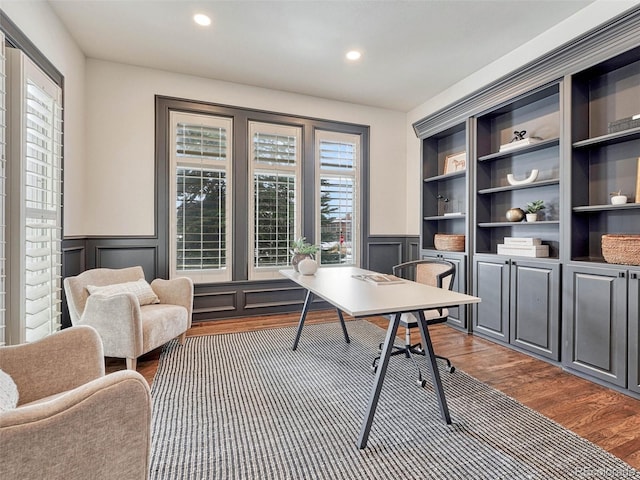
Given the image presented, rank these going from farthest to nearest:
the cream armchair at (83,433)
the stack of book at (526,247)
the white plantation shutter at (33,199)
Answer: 1. the stack of book at (526,247)
2. the white plantation shutter at (33,199)
3. the cream armchair at (83,433)

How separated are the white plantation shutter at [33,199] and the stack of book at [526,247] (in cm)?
386

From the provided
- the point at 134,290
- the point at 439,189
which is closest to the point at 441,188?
the point at 439,189

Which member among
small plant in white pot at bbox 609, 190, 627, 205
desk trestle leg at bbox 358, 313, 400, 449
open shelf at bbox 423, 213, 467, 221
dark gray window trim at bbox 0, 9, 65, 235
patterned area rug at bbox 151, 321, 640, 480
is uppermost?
dark gray window trim at bbox 0, 9, 65, 235

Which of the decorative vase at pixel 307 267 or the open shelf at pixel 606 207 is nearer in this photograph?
the open shelf at pixel 606 207

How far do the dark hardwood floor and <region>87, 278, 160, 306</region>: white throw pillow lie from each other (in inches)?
19.8

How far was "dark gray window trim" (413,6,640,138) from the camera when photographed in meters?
2.23

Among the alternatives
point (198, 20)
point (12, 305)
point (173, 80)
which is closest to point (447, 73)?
point (198, 20)

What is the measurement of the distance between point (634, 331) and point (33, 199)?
4276 millimetres

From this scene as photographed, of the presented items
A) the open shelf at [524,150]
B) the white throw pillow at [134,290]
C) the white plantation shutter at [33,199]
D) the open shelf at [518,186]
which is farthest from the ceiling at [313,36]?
the white throw pillow at [134,290]

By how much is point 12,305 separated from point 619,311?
12.9ft

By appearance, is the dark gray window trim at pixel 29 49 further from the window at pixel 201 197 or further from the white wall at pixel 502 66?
the white wall at pixel 502 66

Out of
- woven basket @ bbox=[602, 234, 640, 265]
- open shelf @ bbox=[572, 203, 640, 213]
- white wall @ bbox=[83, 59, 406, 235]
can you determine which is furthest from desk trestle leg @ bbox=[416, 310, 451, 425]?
white wall @ bbox=[83, 59, 406, 235]

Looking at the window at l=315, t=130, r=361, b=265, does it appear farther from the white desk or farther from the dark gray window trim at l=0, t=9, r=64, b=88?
the dark gray window trim at l=0, t=9, r=64, b=88

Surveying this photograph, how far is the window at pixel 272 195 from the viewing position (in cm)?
422
